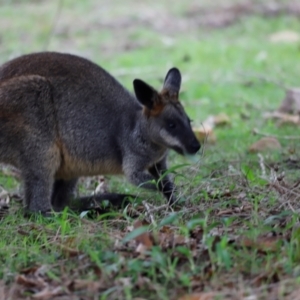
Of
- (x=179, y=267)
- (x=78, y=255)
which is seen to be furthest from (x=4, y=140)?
(x=179, y=267)

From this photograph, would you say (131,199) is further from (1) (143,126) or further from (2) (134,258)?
(2) (134,258)

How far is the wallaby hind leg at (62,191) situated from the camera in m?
6.30

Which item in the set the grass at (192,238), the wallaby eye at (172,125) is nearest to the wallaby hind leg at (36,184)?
the grass at (192,238)

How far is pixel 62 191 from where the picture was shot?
6.34 meters

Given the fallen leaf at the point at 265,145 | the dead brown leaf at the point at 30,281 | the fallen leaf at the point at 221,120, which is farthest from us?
the fallen leaf at the point at 221,120

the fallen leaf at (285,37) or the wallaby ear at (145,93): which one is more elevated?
the wallaby ear at (145,93)

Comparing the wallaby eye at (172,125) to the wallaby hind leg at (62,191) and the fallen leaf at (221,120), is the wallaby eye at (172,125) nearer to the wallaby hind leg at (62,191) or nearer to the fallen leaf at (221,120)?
the wallaby hind leg at (62,191)

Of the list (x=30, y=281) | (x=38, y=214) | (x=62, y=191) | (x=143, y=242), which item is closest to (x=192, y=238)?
(x=143, y=242)

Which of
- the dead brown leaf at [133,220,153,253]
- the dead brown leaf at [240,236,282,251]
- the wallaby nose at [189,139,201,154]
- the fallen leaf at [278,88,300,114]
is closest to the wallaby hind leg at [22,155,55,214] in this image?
the wallaby nose at [189,139,201,154]

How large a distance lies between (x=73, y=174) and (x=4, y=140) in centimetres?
65

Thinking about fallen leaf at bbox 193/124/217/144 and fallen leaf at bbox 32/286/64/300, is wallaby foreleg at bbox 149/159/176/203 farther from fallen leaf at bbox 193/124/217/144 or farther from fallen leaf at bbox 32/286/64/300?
fallen leaf at bbox 193/124/217/144

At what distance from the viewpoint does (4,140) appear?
229 inches

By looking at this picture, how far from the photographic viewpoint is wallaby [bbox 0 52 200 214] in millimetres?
5820

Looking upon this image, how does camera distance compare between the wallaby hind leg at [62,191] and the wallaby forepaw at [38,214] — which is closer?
the wallaby forepaw at [38,214]
